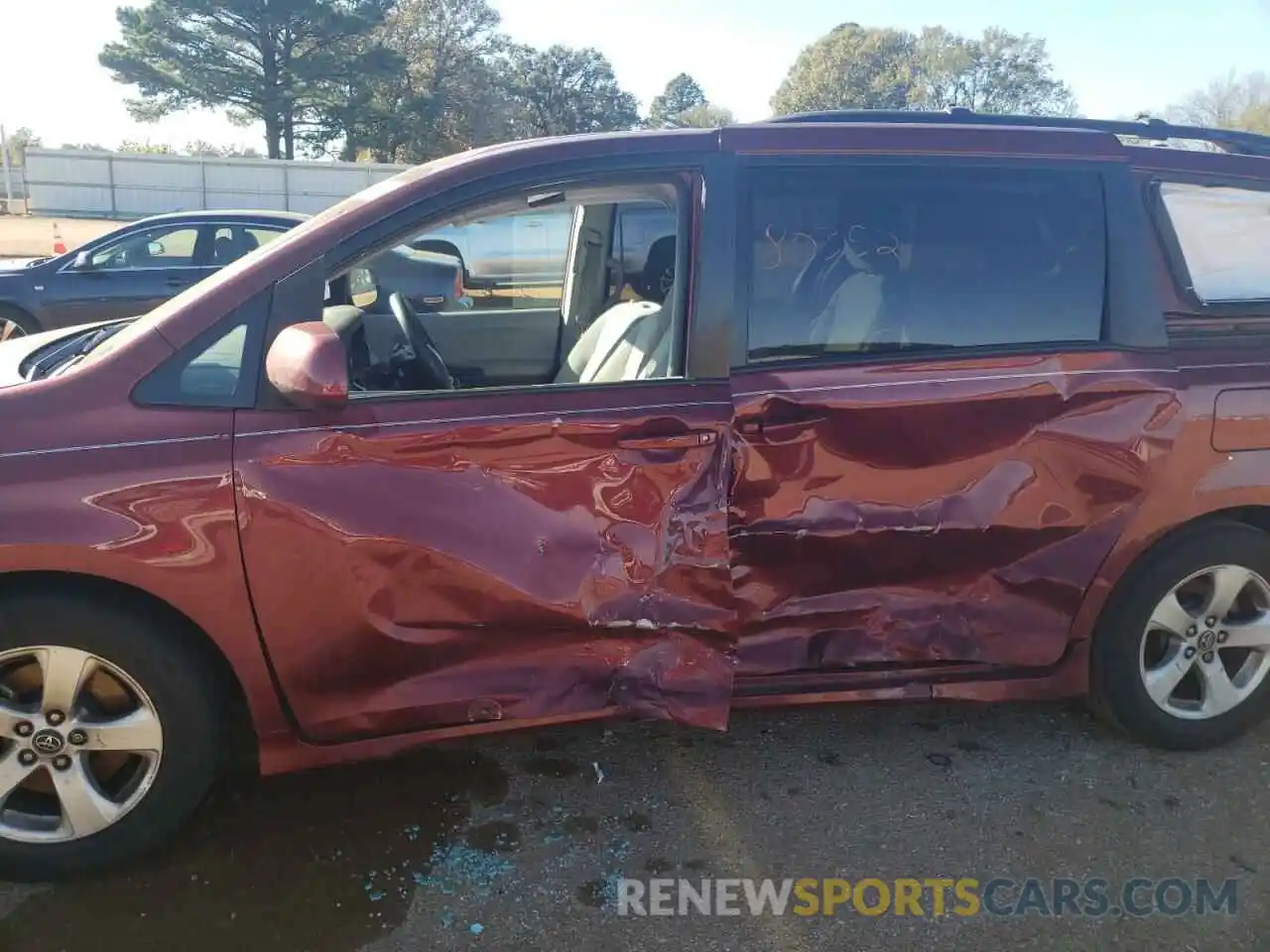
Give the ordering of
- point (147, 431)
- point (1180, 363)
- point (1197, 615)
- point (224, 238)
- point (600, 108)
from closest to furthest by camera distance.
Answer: point (147, 431) < point (1180, 363) < point (1197, 615) < point (224, 238) < point (600, 108)

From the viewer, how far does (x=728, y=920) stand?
8.21 feet

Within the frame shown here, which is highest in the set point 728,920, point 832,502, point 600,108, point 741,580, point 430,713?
point 600,108

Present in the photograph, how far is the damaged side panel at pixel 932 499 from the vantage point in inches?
108

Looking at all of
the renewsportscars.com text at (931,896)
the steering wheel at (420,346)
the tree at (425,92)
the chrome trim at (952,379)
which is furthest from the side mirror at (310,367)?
the tree at (425,92)

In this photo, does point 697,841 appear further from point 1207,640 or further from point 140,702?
point 1207,640

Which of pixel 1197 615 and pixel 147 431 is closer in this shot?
pixel 147 431

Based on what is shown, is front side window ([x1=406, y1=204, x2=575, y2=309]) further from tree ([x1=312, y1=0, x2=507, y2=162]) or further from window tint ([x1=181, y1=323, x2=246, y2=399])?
tree ([x1=312, y1=0, x2=507, y2=162])

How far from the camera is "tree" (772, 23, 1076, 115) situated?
6456 centimetres

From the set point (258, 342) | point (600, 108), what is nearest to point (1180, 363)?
point (258, 342)

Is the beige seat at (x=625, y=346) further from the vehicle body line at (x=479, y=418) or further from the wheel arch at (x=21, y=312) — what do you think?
the wheel arch at (x=21, y=312)

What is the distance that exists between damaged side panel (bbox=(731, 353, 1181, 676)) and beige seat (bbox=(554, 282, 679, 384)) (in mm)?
271

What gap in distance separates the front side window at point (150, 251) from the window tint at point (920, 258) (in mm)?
8159

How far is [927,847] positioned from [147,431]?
2278 mm

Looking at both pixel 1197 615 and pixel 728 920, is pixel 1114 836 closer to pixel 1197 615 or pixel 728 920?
pixel 1197 615
